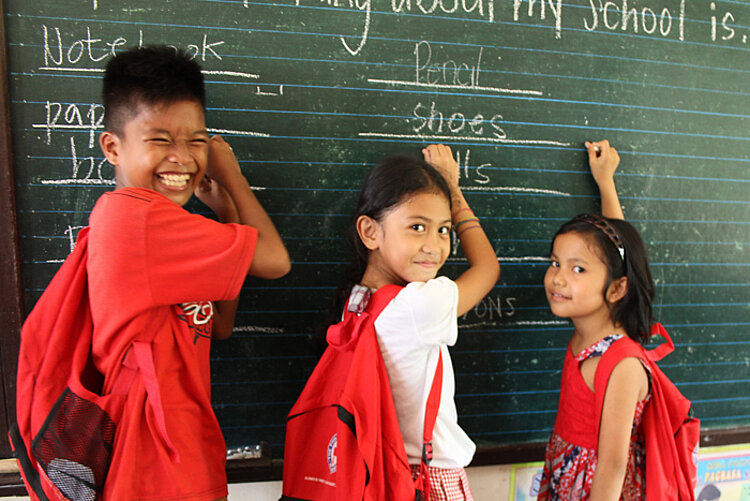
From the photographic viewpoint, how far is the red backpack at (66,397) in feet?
3.66

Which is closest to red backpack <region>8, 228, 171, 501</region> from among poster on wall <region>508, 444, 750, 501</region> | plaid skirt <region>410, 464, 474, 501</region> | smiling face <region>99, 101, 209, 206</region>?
smiling face <region>99, 101, 209, 206</region>

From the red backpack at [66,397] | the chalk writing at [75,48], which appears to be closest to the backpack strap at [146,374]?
the red backpack at [66,397]

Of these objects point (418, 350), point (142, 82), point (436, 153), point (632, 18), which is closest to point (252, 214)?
point (142, 82)

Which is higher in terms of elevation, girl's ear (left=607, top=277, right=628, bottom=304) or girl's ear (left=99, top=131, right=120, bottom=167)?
girl's ear (left=99, top=131, right=120, bottom=167)

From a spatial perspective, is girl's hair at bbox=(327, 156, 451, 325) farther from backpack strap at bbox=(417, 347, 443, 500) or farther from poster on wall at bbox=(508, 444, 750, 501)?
poster on wall at bbox=(508, 444, 750, 501)

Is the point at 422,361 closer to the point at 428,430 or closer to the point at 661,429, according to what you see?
the point at 428,430

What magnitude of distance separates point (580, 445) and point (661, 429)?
0.82 feet

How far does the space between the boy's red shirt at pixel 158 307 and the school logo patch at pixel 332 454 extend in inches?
11.4

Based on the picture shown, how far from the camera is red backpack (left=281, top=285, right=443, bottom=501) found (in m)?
1.21

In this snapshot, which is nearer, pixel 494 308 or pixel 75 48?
pixel 75 48

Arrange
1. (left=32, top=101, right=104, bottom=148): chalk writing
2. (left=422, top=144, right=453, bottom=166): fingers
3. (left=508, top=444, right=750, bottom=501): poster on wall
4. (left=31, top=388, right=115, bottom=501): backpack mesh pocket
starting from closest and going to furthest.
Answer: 1. (left=31, top=388, right=115, bottom=501): backpack mesh pocket
2. (left=32, top=101, right=104, bottom=148): chalk writing
3. (left=422, top=144, right=453, bottom=166): fingers
4. (left=508, top=444, right=750, bottom=501): poster on wall

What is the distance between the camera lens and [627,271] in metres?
1.56

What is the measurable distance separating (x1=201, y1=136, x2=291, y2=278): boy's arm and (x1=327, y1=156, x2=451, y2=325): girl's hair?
231 millimetres

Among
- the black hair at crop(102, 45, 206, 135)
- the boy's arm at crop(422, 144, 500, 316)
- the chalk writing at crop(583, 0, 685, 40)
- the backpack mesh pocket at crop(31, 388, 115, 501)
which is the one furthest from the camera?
the chalk writing at crop(583, 0, 685, 40)
